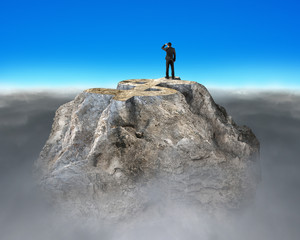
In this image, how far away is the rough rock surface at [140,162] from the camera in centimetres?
1258

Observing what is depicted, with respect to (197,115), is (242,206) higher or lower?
lower

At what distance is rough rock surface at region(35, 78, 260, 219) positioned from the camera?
41.3ft

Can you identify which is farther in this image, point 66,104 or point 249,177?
point 66,104

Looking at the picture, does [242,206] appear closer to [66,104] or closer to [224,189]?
[224,189]

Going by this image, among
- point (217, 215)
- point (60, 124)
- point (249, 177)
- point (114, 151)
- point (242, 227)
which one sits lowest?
point (242, 227)

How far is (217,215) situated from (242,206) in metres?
2.09

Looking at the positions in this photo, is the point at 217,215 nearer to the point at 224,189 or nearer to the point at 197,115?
the point at 224,189

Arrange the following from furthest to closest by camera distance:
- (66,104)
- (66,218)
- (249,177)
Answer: (66,104) → (249,177) → (66,218)

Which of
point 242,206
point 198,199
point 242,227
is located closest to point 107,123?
point 198,199

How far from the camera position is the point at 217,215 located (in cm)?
1403

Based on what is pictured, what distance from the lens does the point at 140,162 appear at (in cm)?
1277

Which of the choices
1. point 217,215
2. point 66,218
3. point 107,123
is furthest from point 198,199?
point 66,218

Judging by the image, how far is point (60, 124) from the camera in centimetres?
1680

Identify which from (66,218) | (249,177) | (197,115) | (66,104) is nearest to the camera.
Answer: (66,218)
